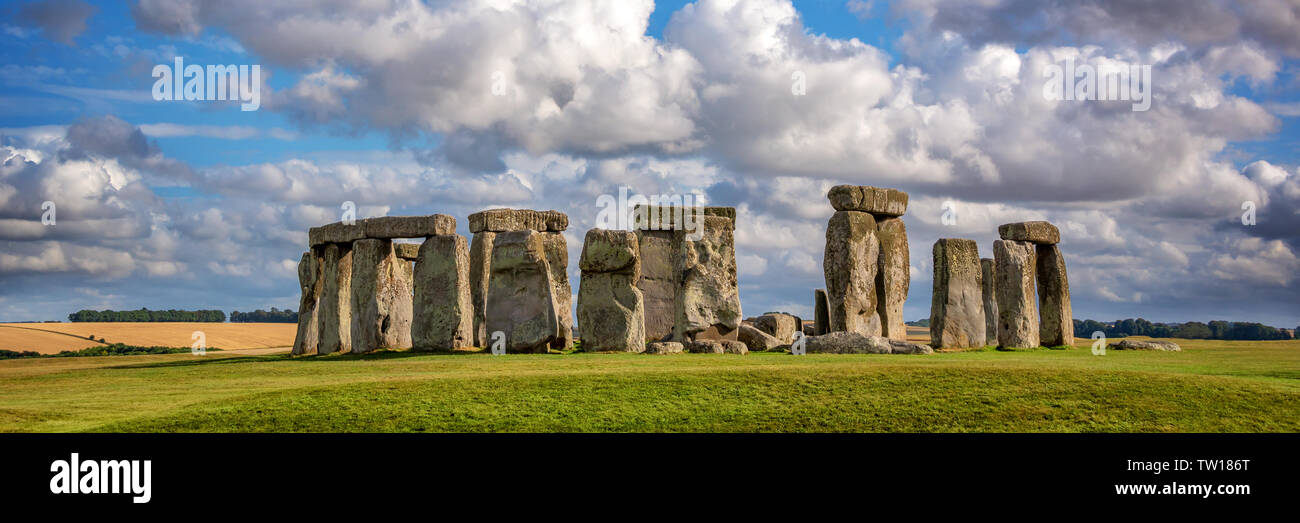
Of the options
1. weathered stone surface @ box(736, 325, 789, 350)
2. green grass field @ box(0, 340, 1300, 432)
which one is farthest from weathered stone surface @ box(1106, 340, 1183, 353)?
weathered stone surface @ box(736, 325, 789, 350)

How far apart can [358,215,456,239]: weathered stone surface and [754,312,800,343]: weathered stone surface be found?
25.8ft

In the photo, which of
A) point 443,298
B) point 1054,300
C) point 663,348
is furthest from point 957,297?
point 443,298

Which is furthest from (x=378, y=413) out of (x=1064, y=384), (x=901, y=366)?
(x=1064, y=384)

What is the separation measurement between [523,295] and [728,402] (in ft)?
33.2

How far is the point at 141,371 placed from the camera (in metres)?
20.8

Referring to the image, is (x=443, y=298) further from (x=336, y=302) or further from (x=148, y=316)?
(x=148, y=316)

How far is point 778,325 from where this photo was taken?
2483 centimetres

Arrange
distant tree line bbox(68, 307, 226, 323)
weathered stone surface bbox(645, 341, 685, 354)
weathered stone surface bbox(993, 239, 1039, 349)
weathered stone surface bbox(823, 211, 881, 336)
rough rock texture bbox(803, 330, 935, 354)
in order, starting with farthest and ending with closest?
distant tree line bbox(68, 307, 226, 323)
weathered stone surface bbox(993, 239, 1039, 349)
weathered stone surface bbox(823, 211, 881, 336)
weathered stone surface bbox(645, 341, 685, 354)
rough rock texture bbox(803, 330, 935, 354)

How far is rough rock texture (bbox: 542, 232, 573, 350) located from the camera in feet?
73.7

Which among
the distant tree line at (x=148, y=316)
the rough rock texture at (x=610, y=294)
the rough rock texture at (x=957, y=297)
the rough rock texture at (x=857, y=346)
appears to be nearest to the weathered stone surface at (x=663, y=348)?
the rough rock texture at (x=610, y=294)

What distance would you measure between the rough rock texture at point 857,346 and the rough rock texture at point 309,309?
14.1m

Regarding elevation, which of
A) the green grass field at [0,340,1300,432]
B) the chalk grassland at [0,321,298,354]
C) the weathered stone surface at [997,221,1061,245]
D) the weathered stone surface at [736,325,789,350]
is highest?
the weathered stone surface at [997,221,1061,245]

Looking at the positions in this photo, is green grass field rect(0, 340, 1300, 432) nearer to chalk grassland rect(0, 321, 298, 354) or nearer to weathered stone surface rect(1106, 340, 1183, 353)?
weathered stone surface rect(1106, 340, 1183, 353)
